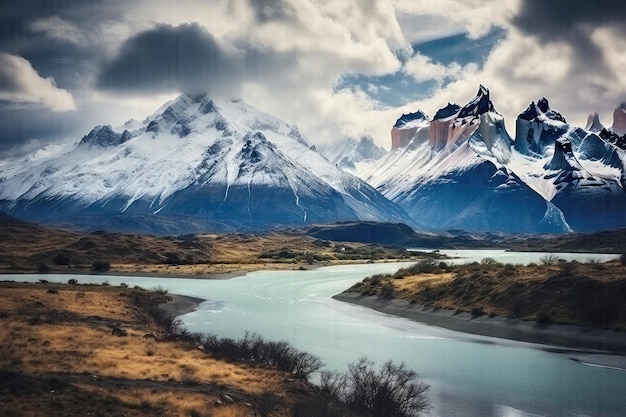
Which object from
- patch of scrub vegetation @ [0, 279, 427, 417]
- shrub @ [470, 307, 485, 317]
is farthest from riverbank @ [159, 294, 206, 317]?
shrub @ [470, 307, 485, 317]

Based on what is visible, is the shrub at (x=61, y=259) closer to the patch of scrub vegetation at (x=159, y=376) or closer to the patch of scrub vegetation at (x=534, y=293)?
the patch of scrub vegetation at (x=534, y=293)

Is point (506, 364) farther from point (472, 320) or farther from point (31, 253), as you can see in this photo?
point (31, 253)

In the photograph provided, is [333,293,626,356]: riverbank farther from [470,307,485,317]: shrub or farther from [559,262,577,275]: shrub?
[559,262,577,275]: shrub

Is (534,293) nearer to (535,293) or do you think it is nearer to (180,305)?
(535,293)

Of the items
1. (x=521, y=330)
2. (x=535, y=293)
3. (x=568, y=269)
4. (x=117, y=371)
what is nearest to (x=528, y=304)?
(x=535, y=293)

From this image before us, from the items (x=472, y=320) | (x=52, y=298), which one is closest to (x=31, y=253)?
(x=52, y=298)
